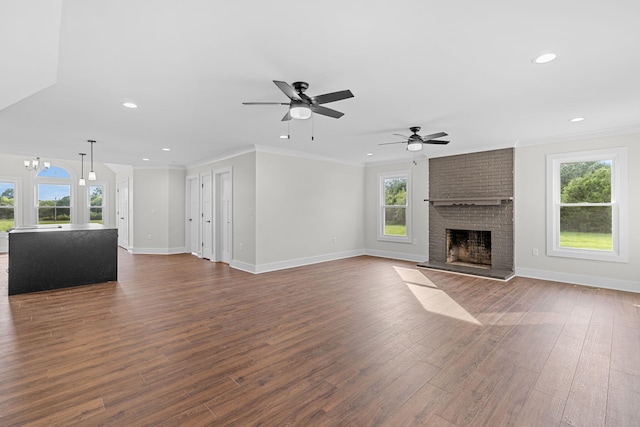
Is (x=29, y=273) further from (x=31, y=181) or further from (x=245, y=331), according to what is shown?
(x=31, y=181)

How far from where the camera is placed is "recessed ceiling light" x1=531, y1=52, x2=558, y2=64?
2.51 meters

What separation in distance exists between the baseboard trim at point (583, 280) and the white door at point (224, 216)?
6090 mm

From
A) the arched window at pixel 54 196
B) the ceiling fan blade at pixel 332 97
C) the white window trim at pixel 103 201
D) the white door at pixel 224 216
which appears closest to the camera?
the ceiling fan blade at pixel 332 97

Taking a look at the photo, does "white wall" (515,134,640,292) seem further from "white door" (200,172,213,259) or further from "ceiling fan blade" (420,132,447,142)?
"white door" (200,172,213,259)

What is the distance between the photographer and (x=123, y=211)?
9812 mm

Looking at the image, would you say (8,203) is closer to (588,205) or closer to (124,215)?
(124,215)

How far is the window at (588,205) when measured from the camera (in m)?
4.83

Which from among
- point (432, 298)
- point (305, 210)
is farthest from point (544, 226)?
point (305, 210)

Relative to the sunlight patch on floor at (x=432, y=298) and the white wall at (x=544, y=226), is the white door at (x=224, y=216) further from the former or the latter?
the white wall at (x=544, y=226)

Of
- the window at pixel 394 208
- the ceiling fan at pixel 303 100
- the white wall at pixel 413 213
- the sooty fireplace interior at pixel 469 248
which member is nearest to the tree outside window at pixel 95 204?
the white wall at pixel 413 213

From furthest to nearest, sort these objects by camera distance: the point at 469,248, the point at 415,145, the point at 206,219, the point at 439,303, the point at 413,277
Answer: the point at 206,219 → the point at 469,248 → the point at 413,277 → the point at 415,145 → the point at 439,303

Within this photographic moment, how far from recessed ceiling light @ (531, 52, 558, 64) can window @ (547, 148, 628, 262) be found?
3.52 meters

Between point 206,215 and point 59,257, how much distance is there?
3370 mm

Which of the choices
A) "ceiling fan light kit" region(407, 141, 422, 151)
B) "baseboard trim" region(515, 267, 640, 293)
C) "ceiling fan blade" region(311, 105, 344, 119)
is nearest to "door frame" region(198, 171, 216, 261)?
"ceiling fan light kit" region(407, 141, 422, 151)
